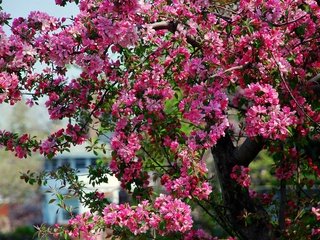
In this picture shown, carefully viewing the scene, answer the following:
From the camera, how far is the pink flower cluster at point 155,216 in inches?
192

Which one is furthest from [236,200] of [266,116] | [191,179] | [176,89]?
[266,116]

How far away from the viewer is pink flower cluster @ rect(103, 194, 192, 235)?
4.88 m

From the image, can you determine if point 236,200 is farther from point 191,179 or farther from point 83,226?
point 83,226

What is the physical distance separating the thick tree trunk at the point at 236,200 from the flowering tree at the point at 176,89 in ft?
0.03

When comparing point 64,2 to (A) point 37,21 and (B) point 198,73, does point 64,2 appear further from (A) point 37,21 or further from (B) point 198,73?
(B) point 198,73

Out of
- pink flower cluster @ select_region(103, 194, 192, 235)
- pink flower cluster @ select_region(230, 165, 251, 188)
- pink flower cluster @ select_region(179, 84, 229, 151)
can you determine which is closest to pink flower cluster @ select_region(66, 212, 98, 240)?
pink flower cluster @ select_region(103, 194, 192, 235)

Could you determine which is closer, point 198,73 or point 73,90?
point 198,73

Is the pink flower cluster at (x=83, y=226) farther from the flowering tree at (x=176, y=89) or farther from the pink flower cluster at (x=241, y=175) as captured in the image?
the pink flower cluster at (x=241, y=175)

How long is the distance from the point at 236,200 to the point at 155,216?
1.56 m

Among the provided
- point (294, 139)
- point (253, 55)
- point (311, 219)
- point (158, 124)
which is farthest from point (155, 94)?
point (311, 219)

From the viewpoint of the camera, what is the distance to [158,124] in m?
5.72

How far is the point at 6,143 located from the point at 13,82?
81 centimetres

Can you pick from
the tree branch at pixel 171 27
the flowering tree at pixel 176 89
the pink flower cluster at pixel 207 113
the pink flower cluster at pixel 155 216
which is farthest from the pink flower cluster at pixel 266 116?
the tree branch at pixel 171 27

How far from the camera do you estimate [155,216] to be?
4934mm
